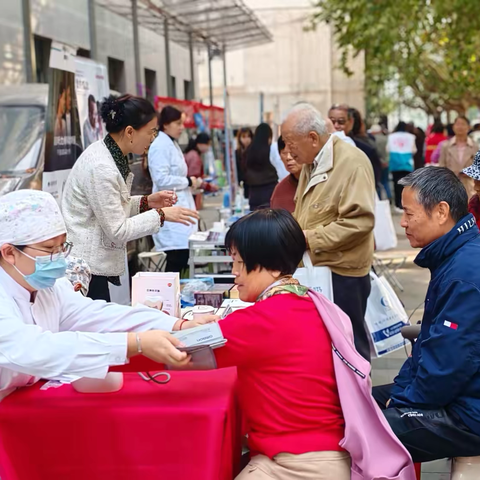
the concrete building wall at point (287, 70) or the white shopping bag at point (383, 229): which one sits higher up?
the concrete building wall at point (287, 70)

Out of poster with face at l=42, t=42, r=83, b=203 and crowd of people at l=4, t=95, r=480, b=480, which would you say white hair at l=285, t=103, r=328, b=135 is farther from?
poster with face at l=42, t=42, r=83, b=203

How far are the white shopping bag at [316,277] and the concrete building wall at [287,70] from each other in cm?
1438

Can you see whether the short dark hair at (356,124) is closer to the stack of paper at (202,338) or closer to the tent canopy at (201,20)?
the tent canopy at (201,20)

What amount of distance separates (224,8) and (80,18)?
3.33 metres

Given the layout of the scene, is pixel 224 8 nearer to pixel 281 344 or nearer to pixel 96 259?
pixel 96 259

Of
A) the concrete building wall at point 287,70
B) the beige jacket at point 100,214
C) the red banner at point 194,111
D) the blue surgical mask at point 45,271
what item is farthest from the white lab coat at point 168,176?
the concrete building wall at point 287,70

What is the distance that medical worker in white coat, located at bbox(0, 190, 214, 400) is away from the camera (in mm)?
1997

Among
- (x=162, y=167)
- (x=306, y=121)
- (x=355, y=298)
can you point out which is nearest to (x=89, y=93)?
(x=162, y=167)

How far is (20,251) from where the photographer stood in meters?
2.08

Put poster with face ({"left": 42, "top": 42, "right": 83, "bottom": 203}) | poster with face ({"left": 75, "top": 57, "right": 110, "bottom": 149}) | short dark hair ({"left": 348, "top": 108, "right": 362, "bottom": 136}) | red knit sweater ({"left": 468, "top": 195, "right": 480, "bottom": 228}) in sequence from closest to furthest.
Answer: red knit sweater ({"left": 468, "top": 195, "right": 480, "bottom": 228}) < poster with face ({"left": 42, "top": 42, "right": 83, "bottom": 203}) < poster with face ({"left": 75, "top": 57, "right": 110, "bottom": 149}) < short dark hair ({"left": 348, "top": 108, "right": 362, "bottom": 136})

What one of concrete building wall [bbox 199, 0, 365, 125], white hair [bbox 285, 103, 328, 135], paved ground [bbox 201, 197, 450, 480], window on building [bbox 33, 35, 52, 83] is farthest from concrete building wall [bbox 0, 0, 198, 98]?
concrete building wall [bbox 199, 0, 365, 125]

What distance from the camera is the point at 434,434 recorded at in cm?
244

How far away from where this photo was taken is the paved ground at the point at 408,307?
3531 millimetres

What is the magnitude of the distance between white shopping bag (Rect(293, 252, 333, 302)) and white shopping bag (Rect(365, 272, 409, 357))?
0.64 meters
